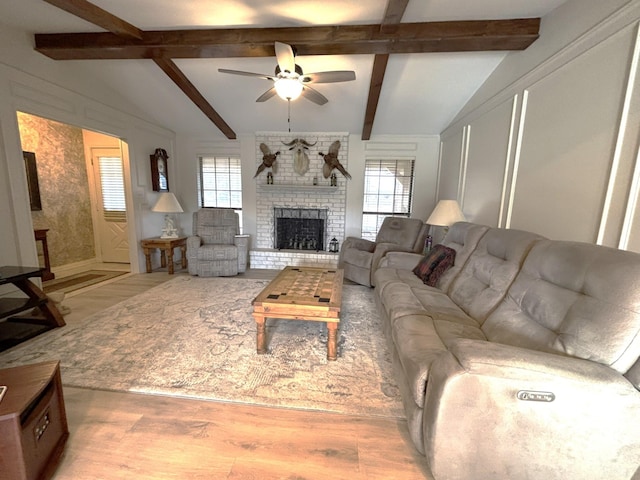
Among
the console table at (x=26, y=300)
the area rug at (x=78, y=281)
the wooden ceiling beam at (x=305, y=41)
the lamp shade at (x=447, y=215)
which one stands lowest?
the area rug at (x=78, y=281)

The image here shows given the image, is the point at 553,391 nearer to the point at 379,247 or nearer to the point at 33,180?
the point at 379,247

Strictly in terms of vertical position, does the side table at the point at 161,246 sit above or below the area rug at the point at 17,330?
above

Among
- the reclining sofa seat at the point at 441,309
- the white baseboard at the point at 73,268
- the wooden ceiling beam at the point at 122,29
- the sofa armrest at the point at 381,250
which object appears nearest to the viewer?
the reclining sofa seat at the point at 441,309

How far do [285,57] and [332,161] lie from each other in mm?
2728

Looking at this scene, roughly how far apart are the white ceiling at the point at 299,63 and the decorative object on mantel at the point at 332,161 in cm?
32

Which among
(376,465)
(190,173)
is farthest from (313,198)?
(376,465)

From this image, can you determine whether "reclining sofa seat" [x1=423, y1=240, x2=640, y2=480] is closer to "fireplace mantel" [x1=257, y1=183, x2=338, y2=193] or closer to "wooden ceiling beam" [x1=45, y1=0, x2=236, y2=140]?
"wooden ceiling beam" [x1=45, y1=0, x2=236, y2=140]

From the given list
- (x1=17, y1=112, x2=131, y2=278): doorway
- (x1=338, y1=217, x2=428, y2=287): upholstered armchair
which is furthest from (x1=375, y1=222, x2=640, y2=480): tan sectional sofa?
(x1=17, y1=112, x2=131, y2=278): doorway

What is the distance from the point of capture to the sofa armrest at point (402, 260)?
311cm

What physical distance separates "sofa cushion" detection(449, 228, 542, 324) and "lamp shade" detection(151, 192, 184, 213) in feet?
14.3

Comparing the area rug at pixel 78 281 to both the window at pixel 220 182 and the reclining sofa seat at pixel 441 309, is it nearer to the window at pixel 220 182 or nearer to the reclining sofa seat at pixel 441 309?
the window at pixel 220 182

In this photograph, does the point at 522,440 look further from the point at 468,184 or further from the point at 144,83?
the point at 144,83

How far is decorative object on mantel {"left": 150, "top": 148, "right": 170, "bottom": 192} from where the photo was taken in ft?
15.3

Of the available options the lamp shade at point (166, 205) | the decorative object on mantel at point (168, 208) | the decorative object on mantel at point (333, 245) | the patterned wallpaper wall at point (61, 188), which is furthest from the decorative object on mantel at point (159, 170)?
the decorative object on mantel at point (333, 245)
